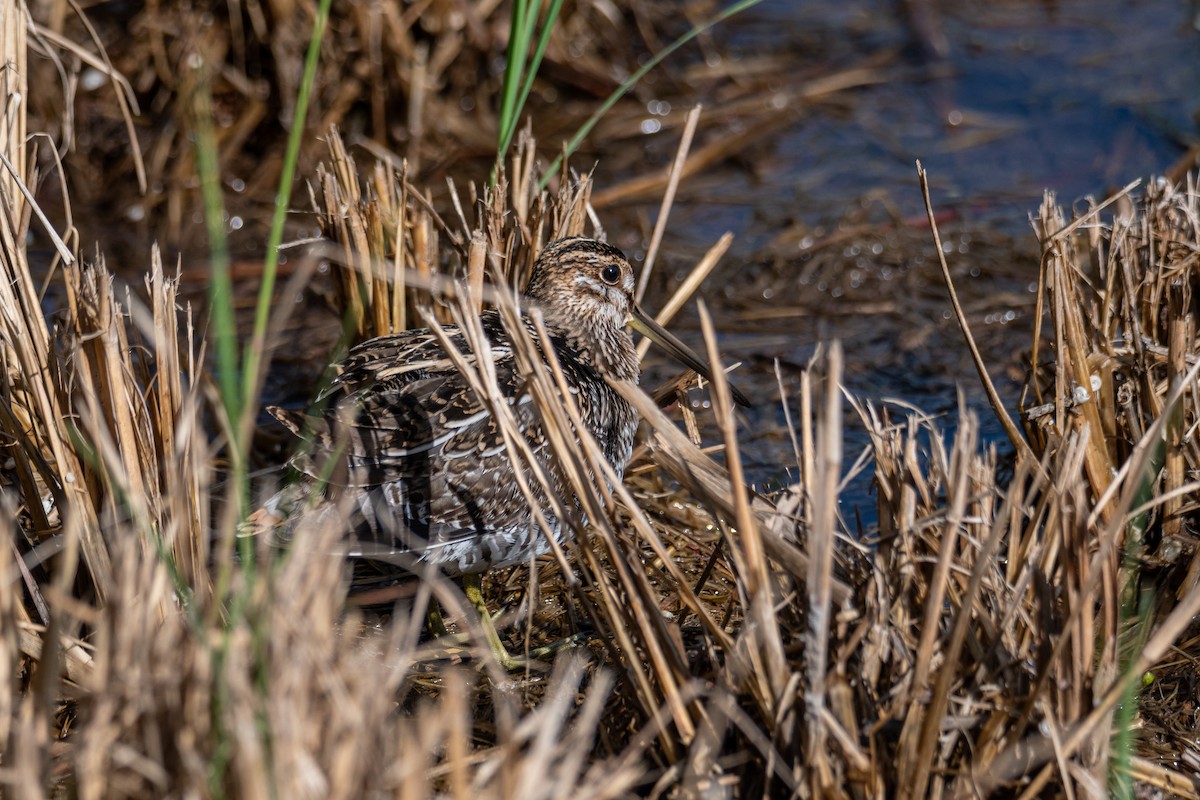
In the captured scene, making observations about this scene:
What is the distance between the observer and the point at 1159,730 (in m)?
2.93

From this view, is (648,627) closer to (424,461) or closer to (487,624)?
(424,461)

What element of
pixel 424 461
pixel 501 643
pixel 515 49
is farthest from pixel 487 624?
pixel 515 49

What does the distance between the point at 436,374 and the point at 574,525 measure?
33.2 inches

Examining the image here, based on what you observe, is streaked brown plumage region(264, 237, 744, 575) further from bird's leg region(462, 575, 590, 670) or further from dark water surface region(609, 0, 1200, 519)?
dark water surface region(609, 0, 1200, 519)

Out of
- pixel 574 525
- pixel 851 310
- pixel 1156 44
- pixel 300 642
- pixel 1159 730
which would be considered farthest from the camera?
pixel 1156 44

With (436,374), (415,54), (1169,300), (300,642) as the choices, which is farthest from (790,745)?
(415,54)

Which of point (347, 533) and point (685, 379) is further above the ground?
point (685, 379)

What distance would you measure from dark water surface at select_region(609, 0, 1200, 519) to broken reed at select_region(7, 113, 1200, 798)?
139cm

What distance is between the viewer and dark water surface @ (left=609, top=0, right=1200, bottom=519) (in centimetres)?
490

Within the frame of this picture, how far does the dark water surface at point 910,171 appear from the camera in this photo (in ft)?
16.1

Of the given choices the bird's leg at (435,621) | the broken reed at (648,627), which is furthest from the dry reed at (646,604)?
the bird's leg at (435,621)

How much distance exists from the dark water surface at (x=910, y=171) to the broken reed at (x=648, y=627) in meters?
1.39

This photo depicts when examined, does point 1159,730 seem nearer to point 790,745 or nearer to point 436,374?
point 790,745

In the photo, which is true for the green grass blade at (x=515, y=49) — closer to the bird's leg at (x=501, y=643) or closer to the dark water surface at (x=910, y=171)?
the bird's leg at (x=501, y=643)
